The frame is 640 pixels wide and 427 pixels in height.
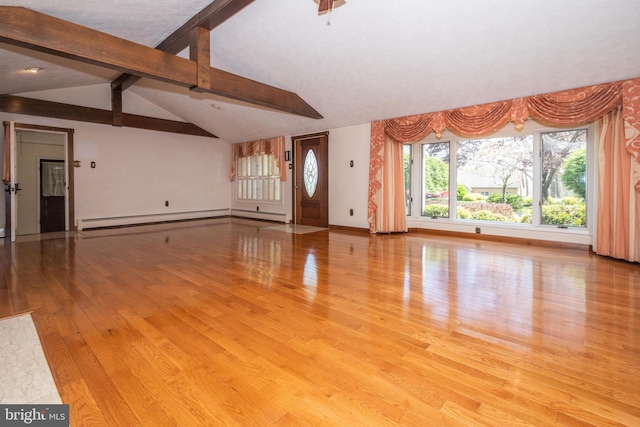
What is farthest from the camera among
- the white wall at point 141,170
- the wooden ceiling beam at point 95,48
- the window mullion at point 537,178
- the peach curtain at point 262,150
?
the peach curtain at point 262,150

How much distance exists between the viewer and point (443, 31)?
353 centimetres

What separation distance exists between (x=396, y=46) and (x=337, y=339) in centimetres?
353

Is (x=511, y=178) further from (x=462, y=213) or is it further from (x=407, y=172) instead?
(x=407, y=172)

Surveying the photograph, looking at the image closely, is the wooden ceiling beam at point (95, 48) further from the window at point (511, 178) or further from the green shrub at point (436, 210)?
the green shrub at point (436, 210)

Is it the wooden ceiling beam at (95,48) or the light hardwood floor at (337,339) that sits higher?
the wooden ceiling beam at (95,48)

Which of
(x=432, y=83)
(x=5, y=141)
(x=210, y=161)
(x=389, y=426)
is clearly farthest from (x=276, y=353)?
(x=210, y=161)

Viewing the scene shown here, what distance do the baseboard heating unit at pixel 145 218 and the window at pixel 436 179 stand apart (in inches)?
231

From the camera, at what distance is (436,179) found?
6.25 meters

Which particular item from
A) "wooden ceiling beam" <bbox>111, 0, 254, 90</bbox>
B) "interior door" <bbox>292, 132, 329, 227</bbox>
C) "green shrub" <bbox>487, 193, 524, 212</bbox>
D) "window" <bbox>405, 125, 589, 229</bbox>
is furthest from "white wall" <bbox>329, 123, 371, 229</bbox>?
"wooden ceiling beam" <bbox>111, 0, 254, 90</bbox>

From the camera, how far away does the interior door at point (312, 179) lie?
7.05 metres

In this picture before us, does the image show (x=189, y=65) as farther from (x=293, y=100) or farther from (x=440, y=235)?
(x=440, y=235)

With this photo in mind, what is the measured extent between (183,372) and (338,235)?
4.53 meters

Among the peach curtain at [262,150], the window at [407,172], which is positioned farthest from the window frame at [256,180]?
the window at [407,172]

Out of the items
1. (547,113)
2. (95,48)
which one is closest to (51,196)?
(95,48)
